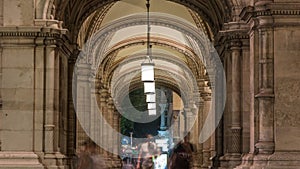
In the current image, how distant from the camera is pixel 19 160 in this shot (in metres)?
17.6

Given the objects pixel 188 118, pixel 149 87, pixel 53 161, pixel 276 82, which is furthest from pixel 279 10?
pixel 188 118

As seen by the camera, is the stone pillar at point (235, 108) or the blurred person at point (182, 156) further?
the stone pillar at point (235, 108)

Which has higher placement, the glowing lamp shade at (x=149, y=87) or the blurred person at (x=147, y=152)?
the glowing lamp shade at (x=149, y=87)

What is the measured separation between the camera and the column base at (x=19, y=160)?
17.4 m

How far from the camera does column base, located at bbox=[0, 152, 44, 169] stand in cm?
1744

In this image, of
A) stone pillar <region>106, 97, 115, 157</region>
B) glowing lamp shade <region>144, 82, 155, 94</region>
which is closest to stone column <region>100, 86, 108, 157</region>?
stone pillar <region>106, 97, 115, 157</region>

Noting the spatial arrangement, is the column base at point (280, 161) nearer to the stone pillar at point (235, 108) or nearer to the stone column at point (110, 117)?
the stone pillar at point (235, 108)

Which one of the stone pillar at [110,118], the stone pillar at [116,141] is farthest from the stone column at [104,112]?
the stone pillar at [116,141]

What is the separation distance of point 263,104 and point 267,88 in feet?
0.92

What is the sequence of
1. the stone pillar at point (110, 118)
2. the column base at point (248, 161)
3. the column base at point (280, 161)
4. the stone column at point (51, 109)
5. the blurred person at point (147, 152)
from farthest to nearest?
the stone pillar at point (110, 118) < the blurred person at point (147, 152) < the stone column at point (51, 109) < the column base at point (248, 161) < the column base at point (280, 161)

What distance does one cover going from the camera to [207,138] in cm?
3061

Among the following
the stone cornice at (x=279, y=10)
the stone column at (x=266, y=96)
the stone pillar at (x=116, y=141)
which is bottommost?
the stone pillar at (x=116, y=141)

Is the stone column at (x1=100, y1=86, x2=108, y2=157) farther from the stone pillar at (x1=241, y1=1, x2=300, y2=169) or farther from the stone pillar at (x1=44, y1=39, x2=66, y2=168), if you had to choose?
the stone pillar at (x1=241, y1=1, x2=300, y2=169)

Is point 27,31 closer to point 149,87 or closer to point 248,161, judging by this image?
point 248,161
